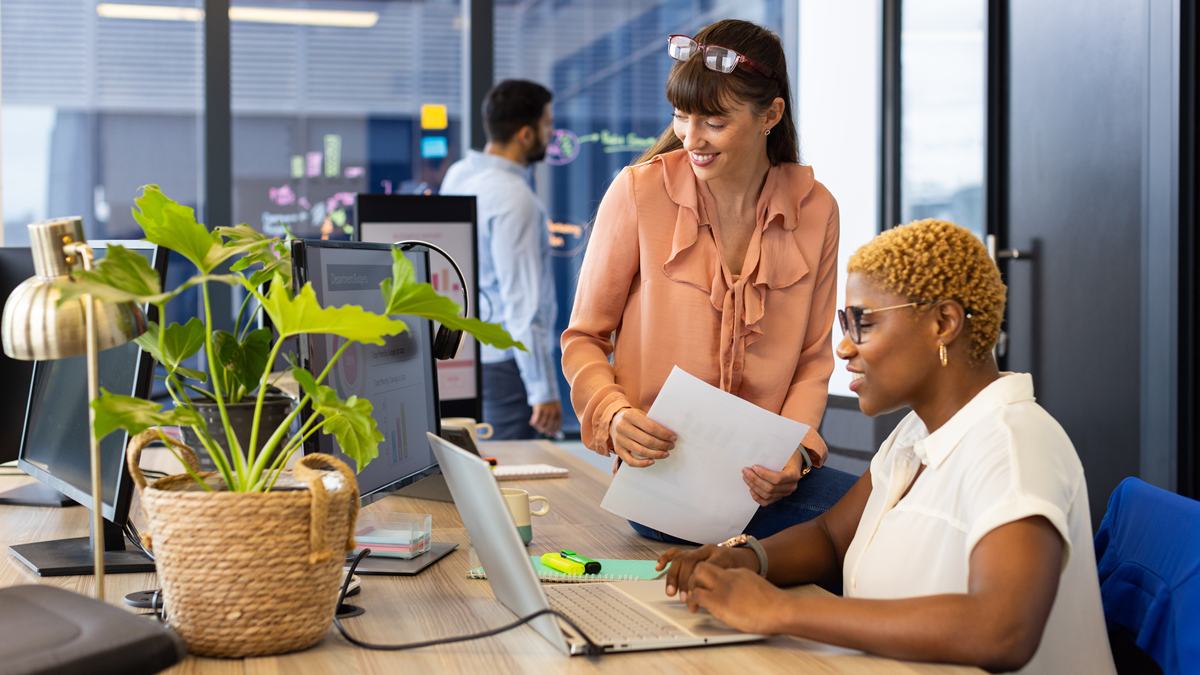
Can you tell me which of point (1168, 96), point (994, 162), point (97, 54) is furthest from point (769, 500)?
point (97, 54)

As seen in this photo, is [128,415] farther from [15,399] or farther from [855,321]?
[15,399]

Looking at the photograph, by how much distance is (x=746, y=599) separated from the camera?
99cm

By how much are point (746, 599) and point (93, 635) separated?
599 mm

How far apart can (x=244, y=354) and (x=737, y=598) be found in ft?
2.00

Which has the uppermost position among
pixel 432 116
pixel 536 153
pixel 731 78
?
pixel 432 116

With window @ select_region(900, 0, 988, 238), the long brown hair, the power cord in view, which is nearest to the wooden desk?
the power cord

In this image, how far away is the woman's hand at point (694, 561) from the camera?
1.09 meters

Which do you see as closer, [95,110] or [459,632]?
[459,632]

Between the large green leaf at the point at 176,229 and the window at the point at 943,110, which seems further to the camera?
the window at the point at 943,110

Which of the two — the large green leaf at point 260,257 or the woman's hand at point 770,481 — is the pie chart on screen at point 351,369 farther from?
the woman's hand at point 770,481

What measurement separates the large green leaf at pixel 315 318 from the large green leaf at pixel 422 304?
0.04 m

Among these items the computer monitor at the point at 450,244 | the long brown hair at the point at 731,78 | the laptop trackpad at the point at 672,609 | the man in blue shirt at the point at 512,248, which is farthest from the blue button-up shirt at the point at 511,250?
the laptop trackpad at the point at 672,609

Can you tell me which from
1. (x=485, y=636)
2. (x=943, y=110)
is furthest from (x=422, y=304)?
(x=943, y=110)

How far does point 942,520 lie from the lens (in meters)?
1.05
